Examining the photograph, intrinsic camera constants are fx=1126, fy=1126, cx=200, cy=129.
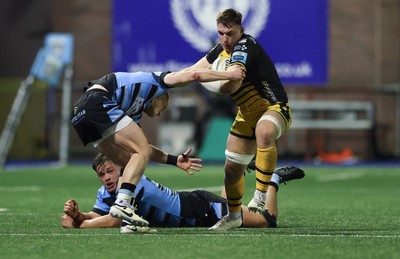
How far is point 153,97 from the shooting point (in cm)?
858

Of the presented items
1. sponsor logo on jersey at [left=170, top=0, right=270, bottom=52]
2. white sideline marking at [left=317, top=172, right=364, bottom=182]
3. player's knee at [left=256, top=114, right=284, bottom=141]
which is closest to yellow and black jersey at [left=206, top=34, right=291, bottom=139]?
player's knee at [left=256, top=114, right=284, bottom=141]

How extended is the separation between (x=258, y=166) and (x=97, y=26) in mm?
19606

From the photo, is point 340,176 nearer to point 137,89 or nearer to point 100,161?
point 100,161

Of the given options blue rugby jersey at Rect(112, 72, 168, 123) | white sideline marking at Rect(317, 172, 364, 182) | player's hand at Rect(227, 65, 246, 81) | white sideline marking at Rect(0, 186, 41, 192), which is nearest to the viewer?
blue rugby jersey at Rect(112, 72, 168, 123)

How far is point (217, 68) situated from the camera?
30.0ft

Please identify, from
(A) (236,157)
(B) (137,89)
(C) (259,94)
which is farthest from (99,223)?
(C) (259,94)

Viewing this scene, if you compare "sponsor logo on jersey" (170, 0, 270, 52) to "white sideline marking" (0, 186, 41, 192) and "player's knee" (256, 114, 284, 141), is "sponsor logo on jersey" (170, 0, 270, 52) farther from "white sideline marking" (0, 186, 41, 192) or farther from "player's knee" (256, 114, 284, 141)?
"player's knee" (256, 114, 284, 141)

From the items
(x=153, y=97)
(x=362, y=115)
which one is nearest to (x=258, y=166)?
(x=153, y=97)

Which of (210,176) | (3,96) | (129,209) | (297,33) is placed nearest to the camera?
(129,209)

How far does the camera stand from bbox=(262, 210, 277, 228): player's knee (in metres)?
9.09

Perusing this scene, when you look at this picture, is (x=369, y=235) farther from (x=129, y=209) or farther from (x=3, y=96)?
(x=3, y=96)

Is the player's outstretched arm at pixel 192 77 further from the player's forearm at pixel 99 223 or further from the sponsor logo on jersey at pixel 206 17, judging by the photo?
the sponsor logo on jersey at pixel 206 17

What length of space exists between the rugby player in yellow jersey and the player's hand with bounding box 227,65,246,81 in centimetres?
7

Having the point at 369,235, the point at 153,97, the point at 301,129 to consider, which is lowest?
the point at 369,235
